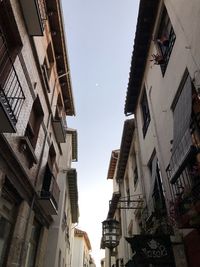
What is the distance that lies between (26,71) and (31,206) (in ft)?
15.4

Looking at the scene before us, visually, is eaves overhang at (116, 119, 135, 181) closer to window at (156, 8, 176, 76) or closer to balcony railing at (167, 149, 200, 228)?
window at (156, 8, 176, 76)

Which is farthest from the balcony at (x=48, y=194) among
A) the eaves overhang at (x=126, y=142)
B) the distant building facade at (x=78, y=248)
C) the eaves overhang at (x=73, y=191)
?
the distant building facade at (x=78, y=248)

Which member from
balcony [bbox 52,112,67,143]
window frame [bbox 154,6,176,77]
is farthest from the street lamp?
window frame [bbox 154,6,176,77]

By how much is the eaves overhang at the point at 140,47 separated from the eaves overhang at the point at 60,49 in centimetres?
356

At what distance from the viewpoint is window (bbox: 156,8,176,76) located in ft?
26.9

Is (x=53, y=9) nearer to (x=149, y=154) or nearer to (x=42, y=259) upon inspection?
(x=149, y=154)

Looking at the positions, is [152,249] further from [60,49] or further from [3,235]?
[60,49]

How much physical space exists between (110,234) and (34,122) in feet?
16.9

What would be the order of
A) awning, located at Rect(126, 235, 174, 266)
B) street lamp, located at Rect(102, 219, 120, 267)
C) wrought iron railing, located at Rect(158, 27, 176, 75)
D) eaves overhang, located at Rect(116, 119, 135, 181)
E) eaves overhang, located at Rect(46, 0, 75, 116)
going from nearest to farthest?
awning, located at Rect(126, 235, 174, 266) → wrought iron railing, located at Rect(158, 27, 176, 75) → street lamp, located at Rect(102, 219, 120, 267) → eaves overhang, located at Rect(46, 0, 75, 116) → eaves overhang, located at Rect(116, 119, 135, 181)

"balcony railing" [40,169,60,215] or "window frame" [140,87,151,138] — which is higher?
"window frame" [140,87,151,138]

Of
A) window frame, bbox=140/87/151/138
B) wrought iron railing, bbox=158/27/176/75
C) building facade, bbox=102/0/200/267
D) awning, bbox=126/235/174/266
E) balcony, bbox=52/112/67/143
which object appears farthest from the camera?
balcony, bbox=52/112/67/143

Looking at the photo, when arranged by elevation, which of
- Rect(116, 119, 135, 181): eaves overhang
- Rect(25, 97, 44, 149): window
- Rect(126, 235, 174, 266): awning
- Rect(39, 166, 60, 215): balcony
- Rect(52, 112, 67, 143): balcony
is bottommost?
Rect(126, 235, 174, 266): awning

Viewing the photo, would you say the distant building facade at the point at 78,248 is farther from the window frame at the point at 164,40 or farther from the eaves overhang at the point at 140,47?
the window frame at the point at 164,40

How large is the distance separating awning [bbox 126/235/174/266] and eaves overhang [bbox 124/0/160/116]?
300 inches
